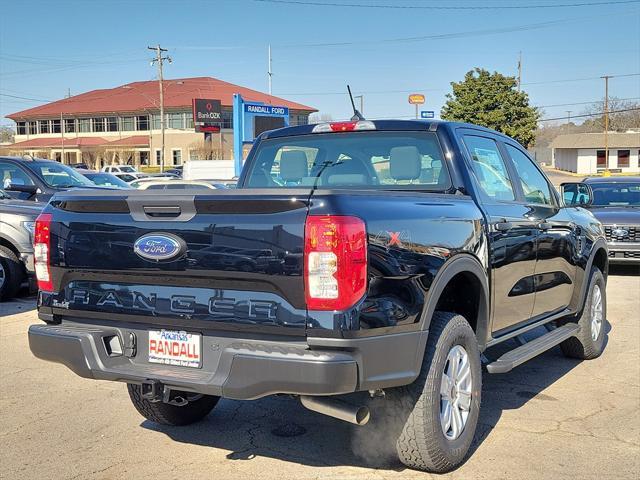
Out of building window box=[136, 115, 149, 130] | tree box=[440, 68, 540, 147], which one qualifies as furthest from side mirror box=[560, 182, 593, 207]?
building window box=[136, 115, 149, 130]

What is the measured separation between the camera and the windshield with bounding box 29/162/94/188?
11.8 meters

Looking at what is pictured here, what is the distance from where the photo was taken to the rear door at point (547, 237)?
5.23 meters

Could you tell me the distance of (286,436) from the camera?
452cm

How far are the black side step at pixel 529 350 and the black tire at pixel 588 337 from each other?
273 mm

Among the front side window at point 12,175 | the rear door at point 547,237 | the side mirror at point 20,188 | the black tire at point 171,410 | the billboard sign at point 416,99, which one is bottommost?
the black tire at point 171,410

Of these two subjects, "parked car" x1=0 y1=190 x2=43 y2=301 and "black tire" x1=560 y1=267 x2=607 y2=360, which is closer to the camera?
"black tire" x1=560 y1=267 x2=607 y2=360

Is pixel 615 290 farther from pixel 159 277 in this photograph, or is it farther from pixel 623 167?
pixel 623 167

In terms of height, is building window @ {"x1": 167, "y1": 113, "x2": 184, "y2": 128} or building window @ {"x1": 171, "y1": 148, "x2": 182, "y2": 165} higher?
building window @ {"x1": 167, "y1": 113, "x2": 184, "y2": 128}

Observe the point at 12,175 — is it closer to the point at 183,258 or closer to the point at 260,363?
the point at 183,258

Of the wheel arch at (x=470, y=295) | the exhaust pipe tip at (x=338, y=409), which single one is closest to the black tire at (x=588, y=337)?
the wheel arch at (x=470, y=295)

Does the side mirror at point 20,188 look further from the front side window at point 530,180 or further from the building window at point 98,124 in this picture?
the building window at point 98,124

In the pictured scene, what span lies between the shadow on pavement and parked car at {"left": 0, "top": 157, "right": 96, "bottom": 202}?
7490 millimetres

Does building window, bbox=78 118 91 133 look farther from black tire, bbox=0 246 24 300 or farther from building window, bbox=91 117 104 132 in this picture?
black tire, bbox=0 246 24 300

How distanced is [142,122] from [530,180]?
73.0 metres
